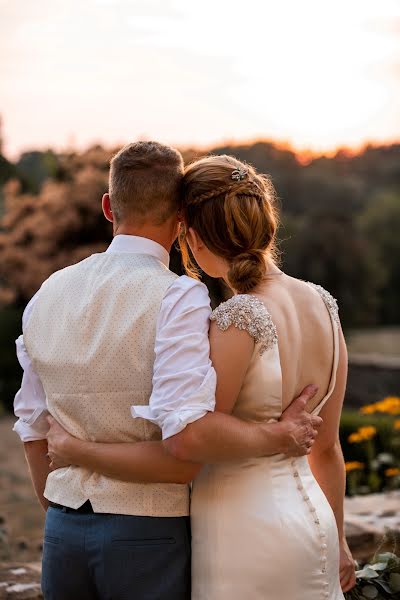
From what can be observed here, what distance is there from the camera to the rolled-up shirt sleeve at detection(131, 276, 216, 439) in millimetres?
1901

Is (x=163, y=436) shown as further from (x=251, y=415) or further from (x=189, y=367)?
(x=251, y=415)

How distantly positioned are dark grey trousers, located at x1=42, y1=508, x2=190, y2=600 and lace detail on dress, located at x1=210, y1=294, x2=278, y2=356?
1.57 ft

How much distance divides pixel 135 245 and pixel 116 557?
726 millimetres

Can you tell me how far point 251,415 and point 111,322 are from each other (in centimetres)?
43

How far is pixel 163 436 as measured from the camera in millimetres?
1933

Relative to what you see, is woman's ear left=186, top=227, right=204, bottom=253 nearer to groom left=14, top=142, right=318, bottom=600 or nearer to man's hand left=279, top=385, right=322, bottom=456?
groom left=14, top=142, right=318, bottom=600

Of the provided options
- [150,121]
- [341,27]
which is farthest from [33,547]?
[150,121]

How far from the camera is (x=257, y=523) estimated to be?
2.12m

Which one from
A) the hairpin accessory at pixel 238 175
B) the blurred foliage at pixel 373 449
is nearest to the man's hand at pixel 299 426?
the hairpin accessory at pixel 238 175

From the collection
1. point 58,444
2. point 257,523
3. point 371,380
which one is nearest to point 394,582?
point 257,523

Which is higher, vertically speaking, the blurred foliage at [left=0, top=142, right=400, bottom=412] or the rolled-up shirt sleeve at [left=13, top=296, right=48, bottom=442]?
the rolled-up shirt sleeve at [left=13, top=296, right=48, bottom=442]

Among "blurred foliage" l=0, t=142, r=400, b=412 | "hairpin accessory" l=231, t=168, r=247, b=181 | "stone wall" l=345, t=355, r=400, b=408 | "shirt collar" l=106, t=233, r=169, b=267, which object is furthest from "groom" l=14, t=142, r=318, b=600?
"stone wall" l=345, t=355, r=400, b=408

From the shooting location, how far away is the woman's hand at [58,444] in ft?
6.79

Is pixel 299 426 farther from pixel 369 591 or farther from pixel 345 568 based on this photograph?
pixel 369 591
